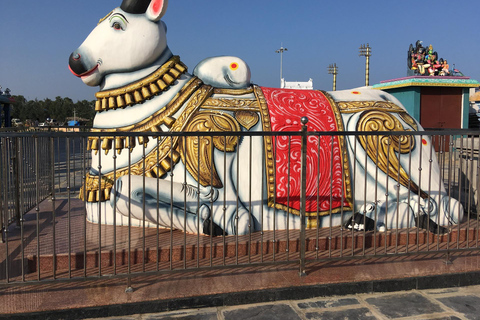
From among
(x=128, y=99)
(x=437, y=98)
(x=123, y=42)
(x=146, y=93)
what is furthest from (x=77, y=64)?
(x=437, y=98)

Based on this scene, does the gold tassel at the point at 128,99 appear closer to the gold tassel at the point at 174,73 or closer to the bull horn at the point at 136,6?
the gold tassel at the point at 174,73

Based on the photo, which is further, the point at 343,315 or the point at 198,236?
the point at 198,236

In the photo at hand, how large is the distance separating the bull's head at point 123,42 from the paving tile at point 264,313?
8.63 ft

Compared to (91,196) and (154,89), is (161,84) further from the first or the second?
(91,196)

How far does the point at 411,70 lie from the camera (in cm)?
1881

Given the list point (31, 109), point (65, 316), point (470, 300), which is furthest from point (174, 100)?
point (31, 109)

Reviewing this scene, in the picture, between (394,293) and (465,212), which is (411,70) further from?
(394,293)

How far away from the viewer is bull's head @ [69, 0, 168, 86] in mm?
4234

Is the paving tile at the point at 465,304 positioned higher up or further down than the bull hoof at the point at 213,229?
further down

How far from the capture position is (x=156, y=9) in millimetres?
4258

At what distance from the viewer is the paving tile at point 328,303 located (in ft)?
10.4

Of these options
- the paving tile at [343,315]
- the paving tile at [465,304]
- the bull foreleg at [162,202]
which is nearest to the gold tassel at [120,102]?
the bull foreleg at [162,202]

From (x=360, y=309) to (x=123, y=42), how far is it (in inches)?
130

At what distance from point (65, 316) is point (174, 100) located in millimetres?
2195
